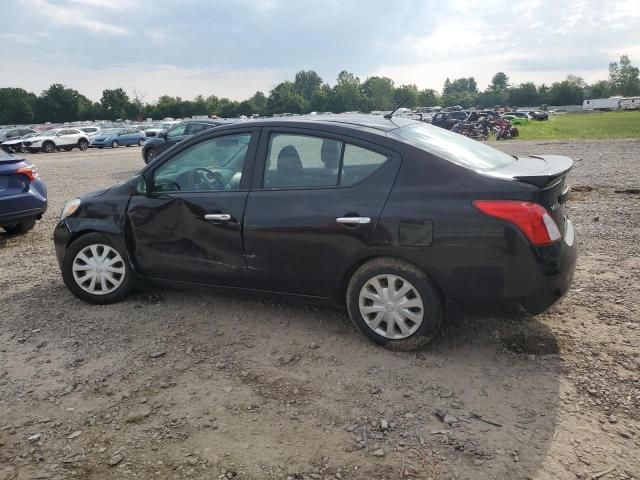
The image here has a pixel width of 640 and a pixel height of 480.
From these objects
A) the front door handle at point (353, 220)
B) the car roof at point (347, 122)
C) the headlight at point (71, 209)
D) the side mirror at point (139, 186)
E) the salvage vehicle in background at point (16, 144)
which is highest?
the car roof at point (347, 122)

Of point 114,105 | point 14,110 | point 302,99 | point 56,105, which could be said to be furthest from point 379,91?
point 14,110

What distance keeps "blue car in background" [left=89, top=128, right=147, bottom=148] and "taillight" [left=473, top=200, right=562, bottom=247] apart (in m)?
37.2

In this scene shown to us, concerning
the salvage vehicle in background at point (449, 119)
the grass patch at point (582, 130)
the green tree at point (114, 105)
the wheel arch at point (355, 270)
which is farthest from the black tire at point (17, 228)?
the green tree at point (114, 105)

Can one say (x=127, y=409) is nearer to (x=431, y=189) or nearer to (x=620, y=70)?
(x=431, y=189)

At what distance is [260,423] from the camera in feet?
9.73

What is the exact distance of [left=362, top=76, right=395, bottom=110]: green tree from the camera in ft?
442

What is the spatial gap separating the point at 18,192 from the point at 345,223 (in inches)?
216

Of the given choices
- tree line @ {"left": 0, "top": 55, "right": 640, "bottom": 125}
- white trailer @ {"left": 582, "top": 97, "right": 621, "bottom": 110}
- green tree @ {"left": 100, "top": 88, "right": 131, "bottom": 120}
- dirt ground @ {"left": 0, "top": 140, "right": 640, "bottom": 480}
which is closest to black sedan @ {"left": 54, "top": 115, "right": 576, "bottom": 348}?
dirt ground @ {"left": 0, "top": 140, "right": 640, "bottom": 480}

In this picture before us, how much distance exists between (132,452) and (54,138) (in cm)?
3536

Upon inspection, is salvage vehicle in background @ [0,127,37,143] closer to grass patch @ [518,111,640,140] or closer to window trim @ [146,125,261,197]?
grass patch @ [518,111,640,140]

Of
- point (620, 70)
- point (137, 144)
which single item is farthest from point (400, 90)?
point (137, 144)

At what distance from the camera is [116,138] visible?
36.5 meters

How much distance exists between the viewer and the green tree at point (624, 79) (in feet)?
449

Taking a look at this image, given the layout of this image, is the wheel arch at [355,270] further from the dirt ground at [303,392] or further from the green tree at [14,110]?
the green tree at [14,110]
